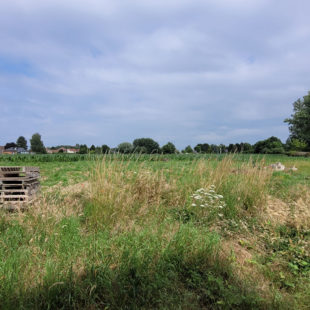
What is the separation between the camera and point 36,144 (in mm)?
79938

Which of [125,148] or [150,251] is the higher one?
[125,148]

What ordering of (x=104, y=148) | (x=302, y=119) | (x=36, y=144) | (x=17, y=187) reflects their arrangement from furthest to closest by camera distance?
(x=36, y=144) < (x=302, y=119) < (x=104, y=148) < (x=17, y=187)

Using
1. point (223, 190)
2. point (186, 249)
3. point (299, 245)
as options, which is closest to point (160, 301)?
point (186, 249)

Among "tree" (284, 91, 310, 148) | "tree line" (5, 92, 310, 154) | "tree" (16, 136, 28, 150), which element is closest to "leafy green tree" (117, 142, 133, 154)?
"tree line" (5, 92, 310, 154)

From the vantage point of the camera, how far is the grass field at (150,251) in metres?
2.34

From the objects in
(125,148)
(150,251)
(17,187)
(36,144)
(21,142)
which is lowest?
(150,251)

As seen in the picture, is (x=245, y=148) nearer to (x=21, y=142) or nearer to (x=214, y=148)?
(x=214, y=148)

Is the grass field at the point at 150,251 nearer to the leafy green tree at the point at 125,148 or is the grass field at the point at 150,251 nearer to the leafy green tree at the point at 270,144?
the leafy green tree at the point at 125,148

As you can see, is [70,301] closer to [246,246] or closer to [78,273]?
[78,273]

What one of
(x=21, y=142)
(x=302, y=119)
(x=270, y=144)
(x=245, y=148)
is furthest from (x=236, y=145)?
(x=21, y=142)

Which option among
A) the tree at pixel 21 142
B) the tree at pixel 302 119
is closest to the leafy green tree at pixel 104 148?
the tree at pixel 302 119

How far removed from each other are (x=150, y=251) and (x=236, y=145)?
17.1ft

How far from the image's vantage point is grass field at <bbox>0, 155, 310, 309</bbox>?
2.34 meters

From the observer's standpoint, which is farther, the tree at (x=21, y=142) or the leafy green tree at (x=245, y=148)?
the tree at (x=21, y=142)
